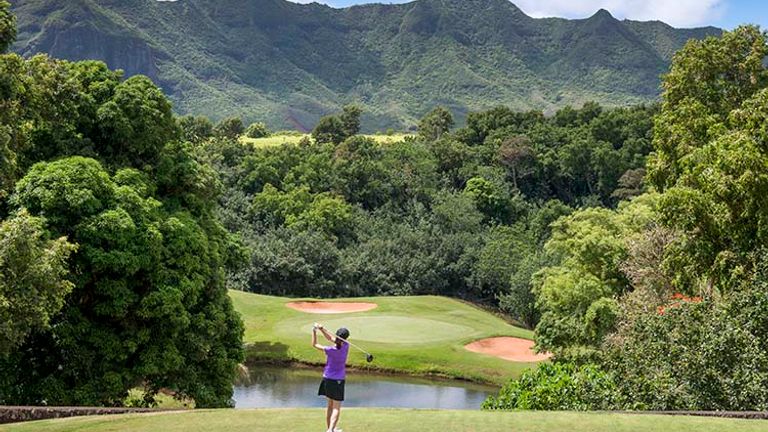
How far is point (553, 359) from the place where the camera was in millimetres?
32719

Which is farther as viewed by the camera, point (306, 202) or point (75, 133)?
point (306, 202)

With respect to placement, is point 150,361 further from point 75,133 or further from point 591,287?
point 591,287

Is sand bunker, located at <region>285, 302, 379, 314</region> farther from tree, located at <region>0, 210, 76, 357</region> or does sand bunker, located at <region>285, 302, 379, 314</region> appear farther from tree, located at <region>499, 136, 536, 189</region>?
tree, located at <region>499, 136, 536, 189</region>

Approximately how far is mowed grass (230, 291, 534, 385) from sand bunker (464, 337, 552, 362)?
0.58 metres

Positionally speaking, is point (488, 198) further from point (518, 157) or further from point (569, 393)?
point (569, 393)

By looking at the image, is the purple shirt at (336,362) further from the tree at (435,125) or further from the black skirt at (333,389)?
the tree at (435,125)

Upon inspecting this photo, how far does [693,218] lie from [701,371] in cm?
562

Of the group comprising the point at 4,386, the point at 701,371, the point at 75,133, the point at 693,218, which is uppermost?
the point at 75,133

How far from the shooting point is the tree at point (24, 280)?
17.2 metres

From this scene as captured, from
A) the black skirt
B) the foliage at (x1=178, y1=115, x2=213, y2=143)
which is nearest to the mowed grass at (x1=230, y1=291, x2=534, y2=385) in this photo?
the black skirt

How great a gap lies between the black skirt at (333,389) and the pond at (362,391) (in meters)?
17.9

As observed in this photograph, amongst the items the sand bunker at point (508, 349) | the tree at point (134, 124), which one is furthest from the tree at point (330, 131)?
the tree at point (134, 124)

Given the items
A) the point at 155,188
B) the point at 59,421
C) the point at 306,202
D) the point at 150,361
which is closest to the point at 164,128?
the point at 155,188

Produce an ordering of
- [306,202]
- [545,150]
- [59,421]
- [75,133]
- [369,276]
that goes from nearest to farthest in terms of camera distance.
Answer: [59,421] < [75,133] < [369,276] < [306,202] < [545,150]
